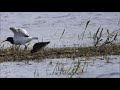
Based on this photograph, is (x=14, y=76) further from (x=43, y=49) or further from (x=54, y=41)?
(x=54, y=41)

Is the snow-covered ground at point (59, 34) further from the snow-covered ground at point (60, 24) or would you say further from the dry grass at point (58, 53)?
the dry grass at point (58, 53)

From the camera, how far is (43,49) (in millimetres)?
7754

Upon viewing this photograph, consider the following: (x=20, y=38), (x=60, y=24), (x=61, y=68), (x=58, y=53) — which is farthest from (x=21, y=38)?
(x=61, y=68)

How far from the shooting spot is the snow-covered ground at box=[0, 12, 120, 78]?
6078 millimetres

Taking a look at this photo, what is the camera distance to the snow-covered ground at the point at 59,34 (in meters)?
6.08

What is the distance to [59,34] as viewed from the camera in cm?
923

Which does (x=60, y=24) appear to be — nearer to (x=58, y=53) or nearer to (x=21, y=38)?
(x=21, y=38)

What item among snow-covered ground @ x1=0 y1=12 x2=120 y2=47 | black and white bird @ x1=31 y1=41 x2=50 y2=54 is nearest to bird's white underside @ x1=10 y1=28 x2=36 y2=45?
snow-covered ground @ x1=0 y1=12 x2=120 y2=47

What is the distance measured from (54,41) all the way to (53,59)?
1.58m

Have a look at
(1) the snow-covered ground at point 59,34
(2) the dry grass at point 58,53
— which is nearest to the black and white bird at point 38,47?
(2) the dry grass at point 58,53

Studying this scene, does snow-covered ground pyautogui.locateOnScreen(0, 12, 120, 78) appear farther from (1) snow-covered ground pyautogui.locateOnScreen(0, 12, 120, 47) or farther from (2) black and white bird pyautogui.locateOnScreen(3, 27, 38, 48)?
(2) black and white bird pyautogui.locateOnScreen(3, 27, 38, 48)
